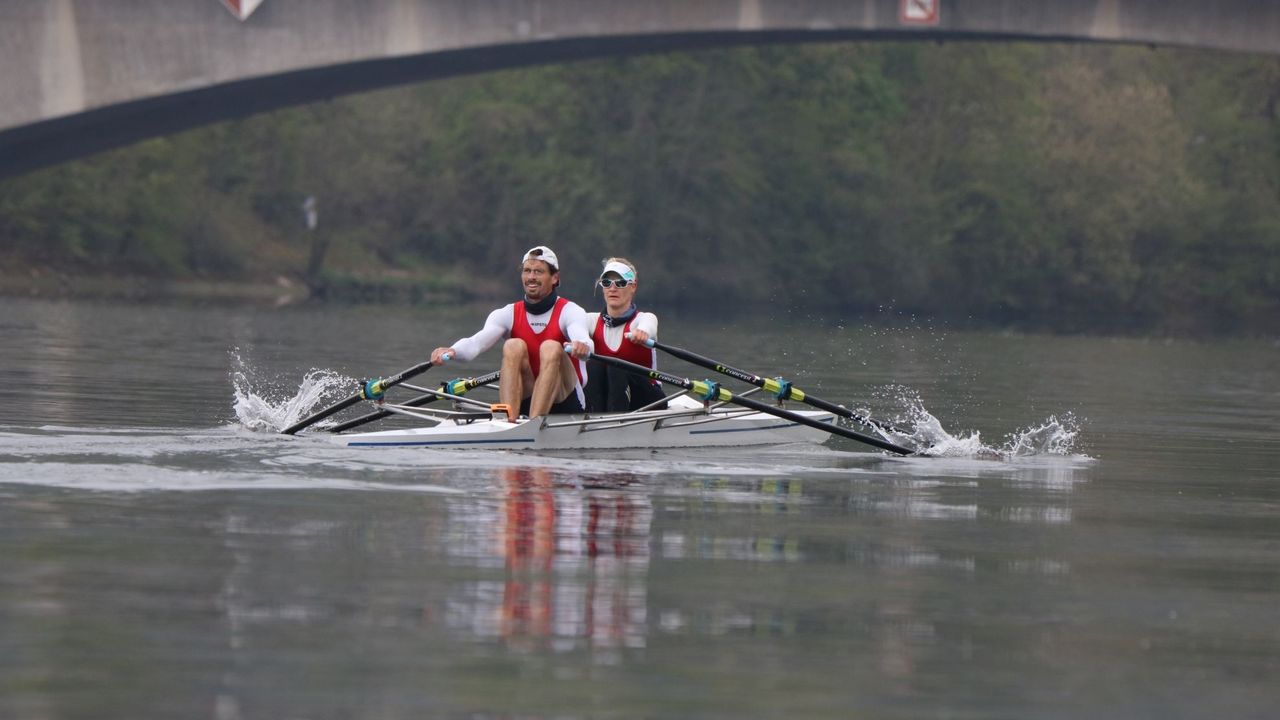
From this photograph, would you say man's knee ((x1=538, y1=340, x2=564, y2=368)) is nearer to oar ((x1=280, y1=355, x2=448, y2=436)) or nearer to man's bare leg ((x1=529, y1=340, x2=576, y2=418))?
man's bare leg ((x1=529, y1=340, x2=576, y2=418))

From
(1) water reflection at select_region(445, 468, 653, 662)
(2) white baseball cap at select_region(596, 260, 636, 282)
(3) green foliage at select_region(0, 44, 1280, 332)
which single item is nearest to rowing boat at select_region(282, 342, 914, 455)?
(2) white baseball cap at select_region(596, 260, 636, 282)

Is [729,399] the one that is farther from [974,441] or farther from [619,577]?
[619,577]

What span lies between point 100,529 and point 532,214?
2342 inches

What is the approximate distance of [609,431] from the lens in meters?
15.7

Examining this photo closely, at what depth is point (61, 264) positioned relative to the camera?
60594mm

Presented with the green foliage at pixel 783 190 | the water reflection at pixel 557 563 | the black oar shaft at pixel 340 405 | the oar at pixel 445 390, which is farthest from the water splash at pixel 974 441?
the green foliage at pixel 783 190

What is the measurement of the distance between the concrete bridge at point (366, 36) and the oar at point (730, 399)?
20.4m

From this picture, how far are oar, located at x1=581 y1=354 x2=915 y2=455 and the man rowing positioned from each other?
0.99 feet

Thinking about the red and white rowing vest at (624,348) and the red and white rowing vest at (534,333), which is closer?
the red and white rowing vest at (534,333)

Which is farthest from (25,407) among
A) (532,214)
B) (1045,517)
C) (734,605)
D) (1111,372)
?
(532,214)

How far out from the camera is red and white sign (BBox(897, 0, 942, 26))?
37125 mm

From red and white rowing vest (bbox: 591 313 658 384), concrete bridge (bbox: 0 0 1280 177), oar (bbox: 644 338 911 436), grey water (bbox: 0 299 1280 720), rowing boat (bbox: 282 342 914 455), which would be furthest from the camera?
concrete bridge (bbox: 0 0 1280 177)

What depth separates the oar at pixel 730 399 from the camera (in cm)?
1559

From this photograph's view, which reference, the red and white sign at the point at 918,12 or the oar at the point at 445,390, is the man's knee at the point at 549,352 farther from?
the red and white sign at the point at 918,12
